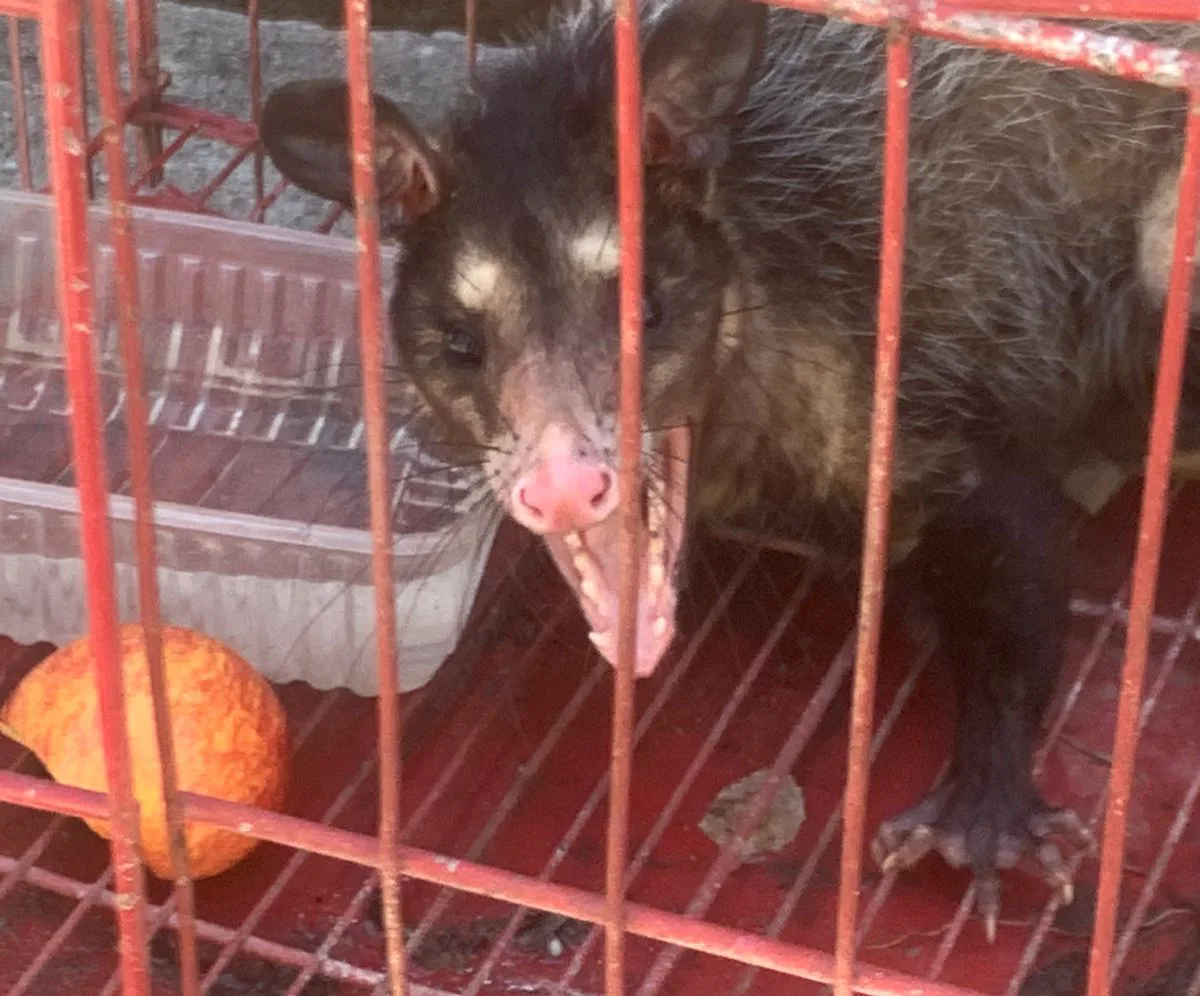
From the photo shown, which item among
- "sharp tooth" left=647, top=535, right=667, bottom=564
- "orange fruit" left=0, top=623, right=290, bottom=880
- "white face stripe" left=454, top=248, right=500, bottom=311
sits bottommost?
"orange fruit" left=0, top=623, right=290, bottom=880

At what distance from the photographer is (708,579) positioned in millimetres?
2541

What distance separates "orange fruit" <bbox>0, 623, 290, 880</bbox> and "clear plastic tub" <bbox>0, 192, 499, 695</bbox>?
243 millimetres

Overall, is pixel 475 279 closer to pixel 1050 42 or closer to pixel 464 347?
pixel 464 347

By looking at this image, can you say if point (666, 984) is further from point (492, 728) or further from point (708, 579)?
point (708, 579)

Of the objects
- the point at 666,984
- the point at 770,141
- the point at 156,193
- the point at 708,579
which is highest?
the point at 770,141

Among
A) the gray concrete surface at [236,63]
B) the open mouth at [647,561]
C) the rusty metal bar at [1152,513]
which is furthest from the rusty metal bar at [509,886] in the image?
the gray concrete surface at [236,63]

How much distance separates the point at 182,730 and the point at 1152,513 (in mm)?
1083

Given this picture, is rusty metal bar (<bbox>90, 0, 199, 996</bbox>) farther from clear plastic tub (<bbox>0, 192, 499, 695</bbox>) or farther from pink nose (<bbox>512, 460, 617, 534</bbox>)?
clear plastic tub (<bbox>0, 192, 499, 695</bbox>)

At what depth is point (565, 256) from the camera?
6.17 feet

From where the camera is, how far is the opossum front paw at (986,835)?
199 centimetres

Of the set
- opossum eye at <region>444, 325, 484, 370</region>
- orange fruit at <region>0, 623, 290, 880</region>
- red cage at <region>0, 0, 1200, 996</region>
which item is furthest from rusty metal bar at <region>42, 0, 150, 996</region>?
opossum eye at <region>444, 325, 484, 370</region>

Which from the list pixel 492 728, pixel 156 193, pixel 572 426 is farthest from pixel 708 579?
pixel 156 193

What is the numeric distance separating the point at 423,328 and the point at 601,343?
309 mm

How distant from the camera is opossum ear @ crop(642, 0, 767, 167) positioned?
169cm
